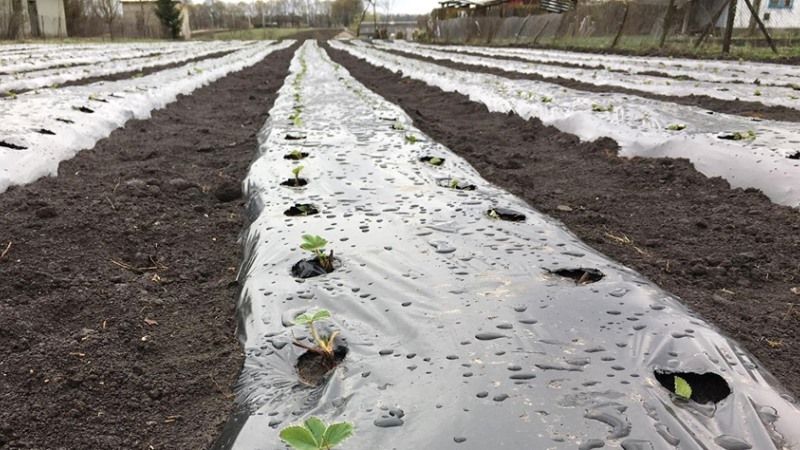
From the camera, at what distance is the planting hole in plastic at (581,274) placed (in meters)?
1.95

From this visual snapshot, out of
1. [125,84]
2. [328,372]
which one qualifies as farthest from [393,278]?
[125,84]

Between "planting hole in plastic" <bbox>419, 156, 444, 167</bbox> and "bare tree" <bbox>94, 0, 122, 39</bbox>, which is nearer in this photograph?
"planting hole in plastic" <bbox>419, 156, 444, 167</bbox>

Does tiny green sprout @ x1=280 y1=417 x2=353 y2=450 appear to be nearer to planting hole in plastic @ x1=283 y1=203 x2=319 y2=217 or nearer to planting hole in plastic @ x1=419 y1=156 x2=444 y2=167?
planting hole in plastic @ x1=283 y1=203 x2=319 y2=217

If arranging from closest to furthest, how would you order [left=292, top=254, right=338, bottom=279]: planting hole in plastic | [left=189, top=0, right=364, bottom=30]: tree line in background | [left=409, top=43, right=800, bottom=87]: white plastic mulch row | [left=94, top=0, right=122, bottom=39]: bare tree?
1. [left=292, top=254, right=338, bottom=279]: planting hole in plastic
2. [left=409, top=43, right=800, bottom=87]: white plastic mulch row
3. [left=94, top=0, right=122, bottom=39]: bare tree
4. [left=189, top=0, right=364, bottom=30]: tree line in background

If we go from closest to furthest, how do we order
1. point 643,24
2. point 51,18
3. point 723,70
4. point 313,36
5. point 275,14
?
point 723,70 → point 643,24 → point 51,18 → point 313,36 → point 275,14

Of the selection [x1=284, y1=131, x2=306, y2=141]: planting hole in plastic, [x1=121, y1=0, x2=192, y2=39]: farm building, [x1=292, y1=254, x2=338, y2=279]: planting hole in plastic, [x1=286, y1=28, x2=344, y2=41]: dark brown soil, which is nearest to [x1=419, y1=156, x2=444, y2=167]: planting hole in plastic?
[x1=284, y1=131, x2=306, y2=141]: planting hole in plastic

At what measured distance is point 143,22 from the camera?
38.8 metres

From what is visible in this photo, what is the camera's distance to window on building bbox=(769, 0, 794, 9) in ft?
69.8

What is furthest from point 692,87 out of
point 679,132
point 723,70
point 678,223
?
point 678,223

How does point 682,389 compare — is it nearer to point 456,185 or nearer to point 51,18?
point 456,185

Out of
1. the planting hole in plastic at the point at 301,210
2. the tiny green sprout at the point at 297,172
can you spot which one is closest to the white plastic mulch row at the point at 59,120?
the tiny green sprout at the point at 297,172

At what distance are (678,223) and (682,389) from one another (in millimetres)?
2210

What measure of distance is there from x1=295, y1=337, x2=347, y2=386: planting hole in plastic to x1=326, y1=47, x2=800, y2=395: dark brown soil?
1.38 m

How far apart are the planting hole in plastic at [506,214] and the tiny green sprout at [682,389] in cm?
131
